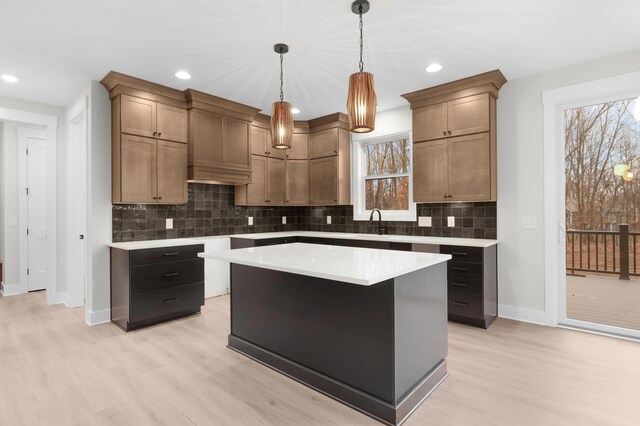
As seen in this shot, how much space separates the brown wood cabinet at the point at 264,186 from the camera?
4.96m

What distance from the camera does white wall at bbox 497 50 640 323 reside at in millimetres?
3508

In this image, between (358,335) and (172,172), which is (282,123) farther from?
(172,172)

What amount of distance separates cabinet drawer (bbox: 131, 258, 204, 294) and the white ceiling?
1.99 m

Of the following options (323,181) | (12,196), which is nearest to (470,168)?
(323,181)

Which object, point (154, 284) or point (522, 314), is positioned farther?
point (522, 314)

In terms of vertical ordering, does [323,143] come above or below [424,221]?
above

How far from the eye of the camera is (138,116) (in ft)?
12.0

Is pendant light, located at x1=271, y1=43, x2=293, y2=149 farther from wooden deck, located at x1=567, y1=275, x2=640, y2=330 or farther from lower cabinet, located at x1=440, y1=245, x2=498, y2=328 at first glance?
wooden deck, located at x1=567, y1=275, x2=640, y2=330

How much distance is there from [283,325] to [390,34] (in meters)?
2.44

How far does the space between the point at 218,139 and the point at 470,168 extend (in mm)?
3054

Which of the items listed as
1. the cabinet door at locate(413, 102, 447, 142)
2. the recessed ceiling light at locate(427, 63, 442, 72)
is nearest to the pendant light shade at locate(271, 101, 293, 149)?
the recessed ceiling light at locate(427, 63, 442, 72)

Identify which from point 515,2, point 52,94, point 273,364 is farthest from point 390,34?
point 52,94

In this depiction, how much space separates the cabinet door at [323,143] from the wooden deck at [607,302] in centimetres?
355

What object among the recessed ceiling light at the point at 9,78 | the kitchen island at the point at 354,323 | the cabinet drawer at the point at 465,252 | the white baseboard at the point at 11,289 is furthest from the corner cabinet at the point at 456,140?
the white baseboard at the point at 11,289
